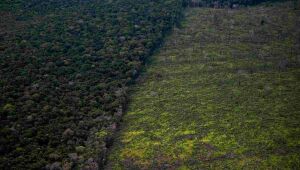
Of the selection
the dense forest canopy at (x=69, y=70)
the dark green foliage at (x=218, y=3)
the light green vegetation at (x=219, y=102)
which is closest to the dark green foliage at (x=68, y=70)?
the dense forest canopy at (x=69, y=70)

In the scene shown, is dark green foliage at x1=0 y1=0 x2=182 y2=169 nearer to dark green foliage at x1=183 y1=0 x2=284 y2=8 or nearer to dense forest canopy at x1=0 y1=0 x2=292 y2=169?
dense forest canopy at x1=0 y1=0 x2=292 y2=169

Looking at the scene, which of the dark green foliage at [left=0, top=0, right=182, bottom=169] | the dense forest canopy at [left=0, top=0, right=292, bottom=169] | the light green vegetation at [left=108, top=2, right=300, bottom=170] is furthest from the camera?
the dark green foliage at [left=0, top=0, right=182, bottom=169]

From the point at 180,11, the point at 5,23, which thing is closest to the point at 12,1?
the point at 5,23

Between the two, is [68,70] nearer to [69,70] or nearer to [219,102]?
[69,70]

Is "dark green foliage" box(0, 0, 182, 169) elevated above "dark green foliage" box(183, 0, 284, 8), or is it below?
below

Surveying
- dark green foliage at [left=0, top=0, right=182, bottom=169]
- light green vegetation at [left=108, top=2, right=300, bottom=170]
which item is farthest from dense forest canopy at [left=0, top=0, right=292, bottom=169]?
light green vegetation at [left=108, top=2, right=300, bottom=170]

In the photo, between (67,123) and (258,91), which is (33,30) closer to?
(67,123)

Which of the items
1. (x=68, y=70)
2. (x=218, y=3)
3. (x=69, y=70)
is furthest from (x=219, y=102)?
(x=218, y=3)
